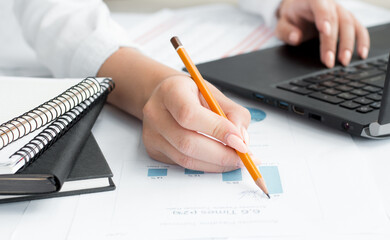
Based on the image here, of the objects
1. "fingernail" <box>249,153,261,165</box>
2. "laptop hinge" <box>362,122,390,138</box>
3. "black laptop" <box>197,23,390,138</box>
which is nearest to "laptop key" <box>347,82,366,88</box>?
"black laptop" <box>197,23,390,138</box>

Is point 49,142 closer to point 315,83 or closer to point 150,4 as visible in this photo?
point 315,83

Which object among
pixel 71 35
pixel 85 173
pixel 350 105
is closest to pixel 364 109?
pixel 350 105

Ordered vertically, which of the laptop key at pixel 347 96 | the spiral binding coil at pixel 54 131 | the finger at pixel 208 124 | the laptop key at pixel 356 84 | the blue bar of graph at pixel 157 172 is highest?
the spiral binding coil at pixel 54 131

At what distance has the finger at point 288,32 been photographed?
0.84 metres

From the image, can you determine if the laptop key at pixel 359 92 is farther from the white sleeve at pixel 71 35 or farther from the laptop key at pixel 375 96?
the white sleeve at pixel 71 35

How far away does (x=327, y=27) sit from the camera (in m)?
0.78

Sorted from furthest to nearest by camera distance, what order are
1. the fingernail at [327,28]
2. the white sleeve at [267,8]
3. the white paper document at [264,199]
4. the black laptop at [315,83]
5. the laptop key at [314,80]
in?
the white sleeve at [267,8], the fingernail at [327,28], the laptop key at [314,80], the black laptop at [315,83], the white paper document at [264,199]

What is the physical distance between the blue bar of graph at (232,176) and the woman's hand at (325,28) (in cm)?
30

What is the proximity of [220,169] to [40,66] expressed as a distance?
46cm

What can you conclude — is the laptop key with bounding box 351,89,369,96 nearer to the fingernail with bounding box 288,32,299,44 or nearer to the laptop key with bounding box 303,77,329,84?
the laptop key with bounding box 303,77,329,84

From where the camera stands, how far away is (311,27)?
0.89m

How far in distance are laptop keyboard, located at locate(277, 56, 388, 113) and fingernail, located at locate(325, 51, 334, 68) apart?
0.06 ft

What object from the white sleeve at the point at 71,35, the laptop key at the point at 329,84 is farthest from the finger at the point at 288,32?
the white sleeve at the point at 71,35

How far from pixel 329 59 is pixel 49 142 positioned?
453 mm
